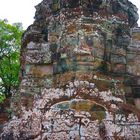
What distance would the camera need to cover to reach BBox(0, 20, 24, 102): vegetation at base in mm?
18969

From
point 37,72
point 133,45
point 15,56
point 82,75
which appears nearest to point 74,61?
point 82,75

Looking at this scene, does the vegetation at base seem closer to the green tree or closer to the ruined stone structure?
the green tree

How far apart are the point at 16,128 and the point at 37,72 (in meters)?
1.06

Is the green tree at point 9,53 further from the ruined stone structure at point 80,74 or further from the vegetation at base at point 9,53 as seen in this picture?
the ruined stone structure at point 80,74

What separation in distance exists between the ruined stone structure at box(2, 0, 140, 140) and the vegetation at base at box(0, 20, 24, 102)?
38.9ft

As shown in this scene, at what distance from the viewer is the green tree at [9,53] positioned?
19.0 m

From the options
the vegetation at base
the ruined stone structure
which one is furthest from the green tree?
the ruined stone structure

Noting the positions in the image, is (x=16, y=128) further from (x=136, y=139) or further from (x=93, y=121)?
(x=136, y=139)

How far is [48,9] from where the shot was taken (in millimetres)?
7086

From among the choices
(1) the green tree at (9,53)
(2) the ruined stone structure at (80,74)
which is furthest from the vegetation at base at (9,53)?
(2) the ruined stone structure at (80,74)

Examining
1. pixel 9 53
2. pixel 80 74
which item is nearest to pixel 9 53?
pixel 9 53

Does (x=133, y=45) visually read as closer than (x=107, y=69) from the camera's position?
No

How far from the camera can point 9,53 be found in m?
19.7

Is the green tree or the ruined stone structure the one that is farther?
the green tree
